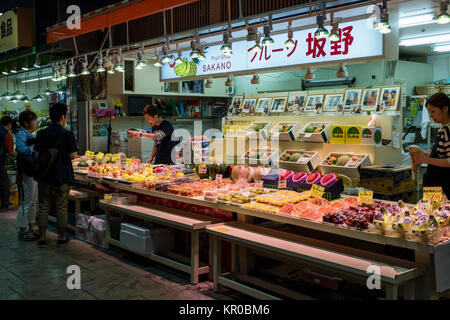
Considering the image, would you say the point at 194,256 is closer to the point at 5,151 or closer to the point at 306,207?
the point at 306,207

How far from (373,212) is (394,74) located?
6364 mm

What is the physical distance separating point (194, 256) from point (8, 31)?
883 cm

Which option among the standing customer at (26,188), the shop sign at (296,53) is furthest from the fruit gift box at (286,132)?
the standing customer at (26,188)

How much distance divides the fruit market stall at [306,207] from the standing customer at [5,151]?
1.86 meters

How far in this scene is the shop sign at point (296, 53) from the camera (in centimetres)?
506

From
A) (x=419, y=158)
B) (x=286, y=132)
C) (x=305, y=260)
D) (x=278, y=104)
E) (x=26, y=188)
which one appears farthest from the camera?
(x=278, y=104)

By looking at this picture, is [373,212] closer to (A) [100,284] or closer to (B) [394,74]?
(A) [100,284]

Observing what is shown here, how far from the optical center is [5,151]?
28.3ft

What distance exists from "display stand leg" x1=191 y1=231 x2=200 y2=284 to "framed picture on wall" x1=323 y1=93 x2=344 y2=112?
141 inches

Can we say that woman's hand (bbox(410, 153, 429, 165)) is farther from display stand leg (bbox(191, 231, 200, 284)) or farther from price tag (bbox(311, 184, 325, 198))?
display stand leg (bbox(191, 231, 200, 284))

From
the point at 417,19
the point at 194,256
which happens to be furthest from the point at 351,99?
the point at 194,256

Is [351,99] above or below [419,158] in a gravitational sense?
above

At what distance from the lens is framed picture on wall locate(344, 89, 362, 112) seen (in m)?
7.01

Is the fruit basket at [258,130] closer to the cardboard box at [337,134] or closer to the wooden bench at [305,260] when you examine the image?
the cardboard box at [337,134]
